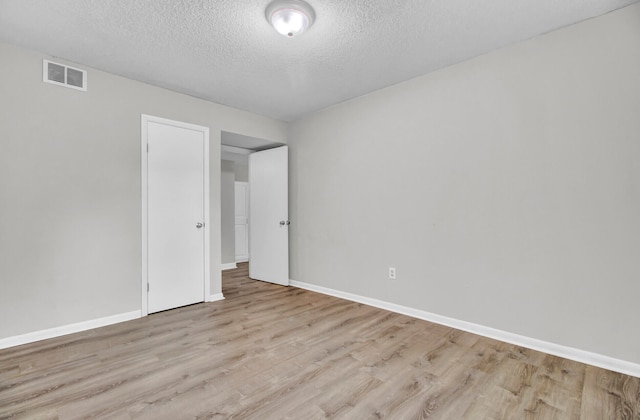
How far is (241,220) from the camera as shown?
262 inches

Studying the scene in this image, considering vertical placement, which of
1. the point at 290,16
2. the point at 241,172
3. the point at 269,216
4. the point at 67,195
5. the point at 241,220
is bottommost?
the point at 241,220

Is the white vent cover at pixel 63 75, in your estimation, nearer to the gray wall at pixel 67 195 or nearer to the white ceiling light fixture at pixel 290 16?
the gray wall at pixel 67 195

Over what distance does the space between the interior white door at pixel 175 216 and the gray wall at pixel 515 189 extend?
1.84m

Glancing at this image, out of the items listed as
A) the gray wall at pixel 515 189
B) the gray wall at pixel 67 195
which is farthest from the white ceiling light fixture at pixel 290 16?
the gray wall at pixel 67 195

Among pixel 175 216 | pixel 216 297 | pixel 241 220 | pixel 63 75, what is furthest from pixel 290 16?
pixel 241 220

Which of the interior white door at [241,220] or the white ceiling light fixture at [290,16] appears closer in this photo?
the white ceiling light fixture at [290,16]

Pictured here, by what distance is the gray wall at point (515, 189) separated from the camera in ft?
6.86

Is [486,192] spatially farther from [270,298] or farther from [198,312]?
[198,312]

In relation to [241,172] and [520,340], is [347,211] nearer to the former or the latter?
[520,340]

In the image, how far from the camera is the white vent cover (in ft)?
8.64

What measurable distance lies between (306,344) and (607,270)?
229cm

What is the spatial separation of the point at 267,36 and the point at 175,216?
2181mm

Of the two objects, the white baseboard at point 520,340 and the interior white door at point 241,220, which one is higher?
the interior white door at point 241,220

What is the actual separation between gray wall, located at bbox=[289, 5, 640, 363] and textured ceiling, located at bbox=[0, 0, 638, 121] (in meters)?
0.28
